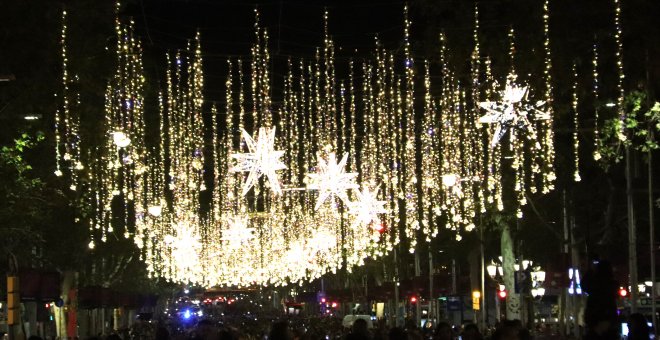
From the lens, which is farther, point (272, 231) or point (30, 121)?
point (272, 231)

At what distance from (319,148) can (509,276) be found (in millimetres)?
8267

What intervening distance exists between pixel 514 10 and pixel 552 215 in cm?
2645

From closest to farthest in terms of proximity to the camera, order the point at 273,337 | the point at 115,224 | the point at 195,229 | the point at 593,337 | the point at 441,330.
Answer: the point at 593,337 → the point at 273,337 → the point at 441,330 → the point at 115,224 → the point at 195,229

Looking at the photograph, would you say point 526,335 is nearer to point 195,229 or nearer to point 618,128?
point 618,128

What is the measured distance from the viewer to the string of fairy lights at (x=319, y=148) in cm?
2738

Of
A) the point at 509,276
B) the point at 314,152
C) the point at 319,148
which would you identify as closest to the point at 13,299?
the point at 319,148

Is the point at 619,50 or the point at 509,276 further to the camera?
the point at 509,276

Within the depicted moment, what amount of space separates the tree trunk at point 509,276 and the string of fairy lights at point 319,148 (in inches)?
67.4

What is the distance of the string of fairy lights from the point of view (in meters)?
27.4

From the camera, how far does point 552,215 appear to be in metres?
45.9

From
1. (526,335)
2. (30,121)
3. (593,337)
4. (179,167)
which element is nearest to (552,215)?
(179,167)

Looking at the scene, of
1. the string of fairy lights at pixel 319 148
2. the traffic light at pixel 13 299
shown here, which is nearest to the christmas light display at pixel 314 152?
the string of fairy lights at pixel 319 148

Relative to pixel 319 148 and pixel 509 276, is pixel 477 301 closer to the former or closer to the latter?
pixel 509 276

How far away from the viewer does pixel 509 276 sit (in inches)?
1754
